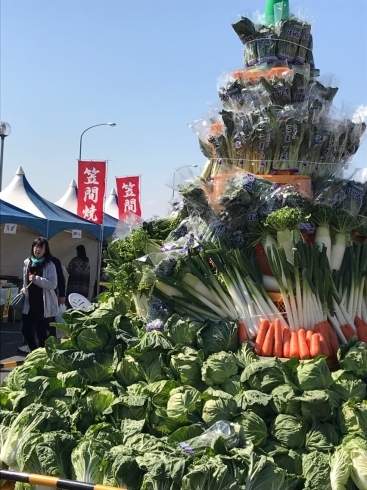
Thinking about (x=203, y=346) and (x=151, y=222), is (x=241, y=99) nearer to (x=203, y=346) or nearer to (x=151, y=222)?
(x=151, y=222)

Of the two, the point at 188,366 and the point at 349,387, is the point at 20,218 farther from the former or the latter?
the point at 349,387

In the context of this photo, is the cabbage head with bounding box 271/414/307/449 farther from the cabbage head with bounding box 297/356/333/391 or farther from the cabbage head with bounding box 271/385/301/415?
the cabbage head with bounding box 297/356/333/391

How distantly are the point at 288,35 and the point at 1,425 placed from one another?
4035mm

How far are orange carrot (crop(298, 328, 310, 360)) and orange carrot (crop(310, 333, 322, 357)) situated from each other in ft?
0.13

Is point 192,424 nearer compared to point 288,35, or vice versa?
point 192,424

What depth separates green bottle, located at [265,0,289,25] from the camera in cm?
509

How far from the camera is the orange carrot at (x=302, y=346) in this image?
3932 millimetres

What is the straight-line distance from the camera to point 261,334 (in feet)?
13.6

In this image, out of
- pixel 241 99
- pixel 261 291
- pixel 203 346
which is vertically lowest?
pixel 203 346

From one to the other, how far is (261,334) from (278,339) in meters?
0.14

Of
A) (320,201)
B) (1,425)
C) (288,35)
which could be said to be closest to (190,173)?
(320,201)

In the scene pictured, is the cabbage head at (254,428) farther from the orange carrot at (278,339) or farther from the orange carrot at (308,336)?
the orange carrot at (308,336)

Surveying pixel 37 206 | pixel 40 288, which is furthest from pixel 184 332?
pixel 37 206

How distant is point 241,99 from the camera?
4777 millimetres
